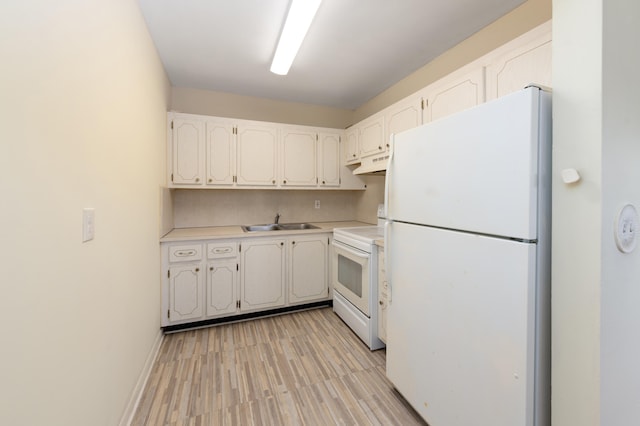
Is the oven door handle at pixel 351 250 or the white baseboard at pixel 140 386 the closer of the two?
the white baseboard at pixel 140 386

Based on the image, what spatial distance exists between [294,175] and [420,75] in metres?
1.63

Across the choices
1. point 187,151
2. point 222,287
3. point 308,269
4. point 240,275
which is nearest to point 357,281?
point 308,269

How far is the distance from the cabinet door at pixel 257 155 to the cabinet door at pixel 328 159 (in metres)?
0.55

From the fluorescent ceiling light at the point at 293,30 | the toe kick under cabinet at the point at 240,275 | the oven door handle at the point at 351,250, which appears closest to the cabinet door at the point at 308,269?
the toe kick under cabinet at the point at 240,275

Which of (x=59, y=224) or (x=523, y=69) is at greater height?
(x=523, y=69)

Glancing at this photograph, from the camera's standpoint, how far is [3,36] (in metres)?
0.63

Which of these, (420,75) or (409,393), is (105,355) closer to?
(409,393)

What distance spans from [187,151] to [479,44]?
8.82ft

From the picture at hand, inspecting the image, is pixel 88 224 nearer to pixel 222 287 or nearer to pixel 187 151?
pixel 222 287

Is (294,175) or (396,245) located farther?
(294,175)

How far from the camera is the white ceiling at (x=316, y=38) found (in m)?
1.71

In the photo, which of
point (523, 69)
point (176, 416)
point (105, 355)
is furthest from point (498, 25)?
point (176, 416)

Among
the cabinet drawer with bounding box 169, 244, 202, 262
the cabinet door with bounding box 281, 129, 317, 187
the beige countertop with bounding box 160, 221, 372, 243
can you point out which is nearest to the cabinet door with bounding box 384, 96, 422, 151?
the cabinet door with bounding box 281, 129, 317, 187

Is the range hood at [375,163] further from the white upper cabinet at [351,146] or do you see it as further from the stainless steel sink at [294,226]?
the stainless steel sink at [294,226]
